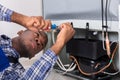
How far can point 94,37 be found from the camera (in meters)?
1.70

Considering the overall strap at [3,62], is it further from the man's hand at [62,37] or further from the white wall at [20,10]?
the white wall at [20,10]

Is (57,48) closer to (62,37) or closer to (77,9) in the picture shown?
(62,37)

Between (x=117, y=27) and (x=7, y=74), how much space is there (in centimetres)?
67

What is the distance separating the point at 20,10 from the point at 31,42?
33.2 inches

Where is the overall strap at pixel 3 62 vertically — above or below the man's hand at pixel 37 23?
below

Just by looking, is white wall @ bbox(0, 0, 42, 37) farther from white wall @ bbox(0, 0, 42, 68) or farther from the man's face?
the man's face

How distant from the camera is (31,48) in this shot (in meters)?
1.33

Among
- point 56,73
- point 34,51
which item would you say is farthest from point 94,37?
point 34,51

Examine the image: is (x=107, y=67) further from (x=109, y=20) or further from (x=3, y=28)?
(x=3, y=28)

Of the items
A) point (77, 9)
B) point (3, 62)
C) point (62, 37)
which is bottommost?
point (3, 62)

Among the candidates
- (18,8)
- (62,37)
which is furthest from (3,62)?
(18,8)

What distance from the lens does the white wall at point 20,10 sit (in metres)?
2.03

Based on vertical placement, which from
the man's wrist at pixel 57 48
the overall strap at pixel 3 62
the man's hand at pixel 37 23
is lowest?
the overall strap at pixel 3 62

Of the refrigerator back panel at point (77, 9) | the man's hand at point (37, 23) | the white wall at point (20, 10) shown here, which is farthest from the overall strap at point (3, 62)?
the white wall at point (20, 10)
